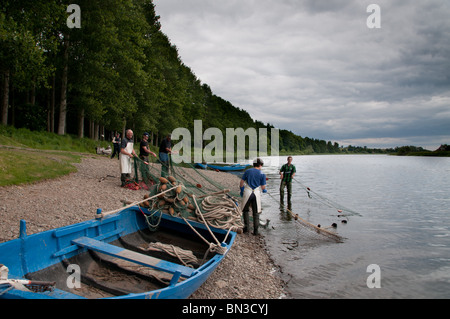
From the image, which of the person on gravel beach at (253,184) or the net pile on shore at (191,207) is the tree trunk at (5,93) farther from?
the person on gravel beach at (253,184)

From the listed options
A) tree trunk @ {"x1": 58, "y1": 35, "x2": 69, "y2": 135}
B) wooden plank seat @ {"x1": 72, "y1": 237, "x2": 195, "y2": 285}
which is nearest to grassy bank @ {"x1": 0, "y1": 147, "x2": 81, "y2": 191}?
wooden plank seat @ {"x1": 72, "y1": 237, "x2": 195, "y2": 285}

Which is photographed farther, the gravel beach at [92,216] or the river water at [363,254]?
the river water at [363,254]

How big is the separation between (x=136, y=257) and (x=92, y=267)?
103 centimetres

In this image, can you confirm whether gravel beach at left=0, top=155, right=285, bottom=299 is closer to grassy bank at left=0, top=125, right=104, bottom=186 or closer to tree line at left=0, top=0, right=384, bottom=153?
grassy bank at left=0, top=125, right=104, bottom=186

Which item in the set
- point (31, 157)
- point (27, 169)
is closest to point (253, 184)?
point (27, 169)

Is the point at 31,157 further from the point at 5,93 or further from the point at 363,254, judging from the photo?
the point at 363,254

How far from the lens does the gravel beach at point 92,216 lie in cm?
607

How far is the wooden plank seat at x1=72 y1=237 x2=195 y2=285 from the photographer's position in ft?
15.2

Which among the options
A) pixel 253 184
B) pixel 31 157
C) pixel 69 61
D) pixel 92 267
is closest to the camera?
pixel 92 267

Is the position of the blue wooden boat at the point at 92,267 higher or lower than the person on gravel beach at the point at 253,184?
lower

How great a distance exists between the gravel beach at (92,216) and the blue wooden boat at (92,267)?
2.86 feet

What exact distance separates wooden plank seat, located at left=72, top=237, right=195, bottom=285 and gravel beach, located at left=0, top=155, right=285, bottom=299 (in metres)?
1.05

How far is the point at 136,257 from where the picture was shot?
496cm

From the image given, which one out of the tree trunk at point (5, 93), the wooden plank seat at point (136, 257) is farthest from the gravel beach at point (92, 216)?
the tree trunk at point (5, 93)
